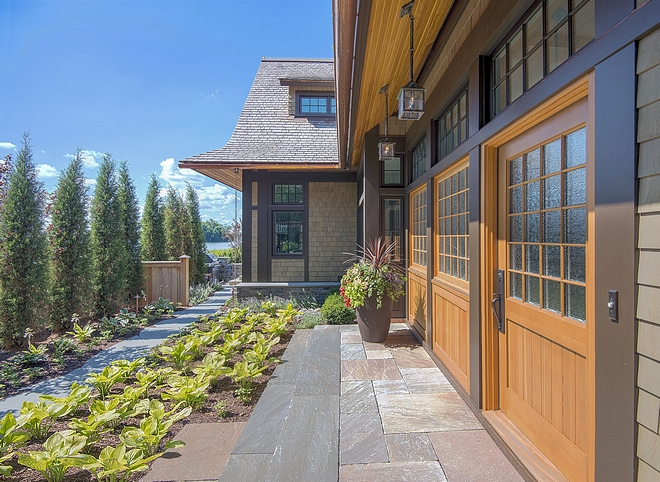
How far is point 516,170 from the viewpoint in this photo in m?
2.16

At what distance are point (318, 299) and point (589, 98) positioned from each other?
650cm

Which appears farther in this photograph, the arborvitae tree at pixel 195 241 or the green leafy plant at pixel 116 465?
the arborvitae tree at pixel 195 241

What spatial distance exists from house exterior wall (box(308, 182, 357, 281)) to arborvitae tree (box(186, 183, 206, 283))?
4981 millimetres

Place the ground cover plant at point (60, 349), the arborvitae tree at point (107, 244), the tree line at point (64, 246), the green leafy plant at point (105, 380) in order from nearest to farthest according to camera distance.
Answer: the green leafy plant at point (105, 380)
the ground cover plant at point (60, 349)
the tree line at point (64, 246)
the arborvitae tree at point (107, 244)

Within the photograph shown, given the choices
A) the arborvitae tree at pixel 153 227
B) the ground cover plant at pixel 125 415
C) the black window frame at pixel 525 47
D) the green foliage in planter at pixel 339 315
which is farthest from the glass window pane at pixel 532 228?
the arborvitae tree at pixel 153 227

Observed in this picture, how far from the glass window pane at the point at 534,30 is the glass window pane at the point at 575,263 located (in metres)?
1.17

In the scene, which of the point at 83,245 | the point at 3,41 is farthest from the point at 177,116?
the point at 83,245

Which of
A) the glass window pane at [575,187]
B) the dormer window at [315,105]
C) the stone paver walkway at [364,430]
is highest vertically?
the dormer window at [315,105]

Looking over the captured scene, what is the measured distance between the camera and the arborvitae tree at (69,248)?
548 centimetres

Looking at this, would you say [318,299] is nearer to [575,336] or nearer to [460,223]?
[460,223]

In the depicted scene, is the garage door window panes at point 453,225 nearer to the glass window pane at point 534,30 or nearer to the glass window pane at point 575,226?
the glass window pane at point 534,30

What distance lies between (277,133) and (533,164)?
23.6 ft

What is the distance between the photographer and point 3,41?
7.22 m

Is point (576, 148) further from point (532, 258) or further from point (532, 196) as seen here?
point (532, 258)
